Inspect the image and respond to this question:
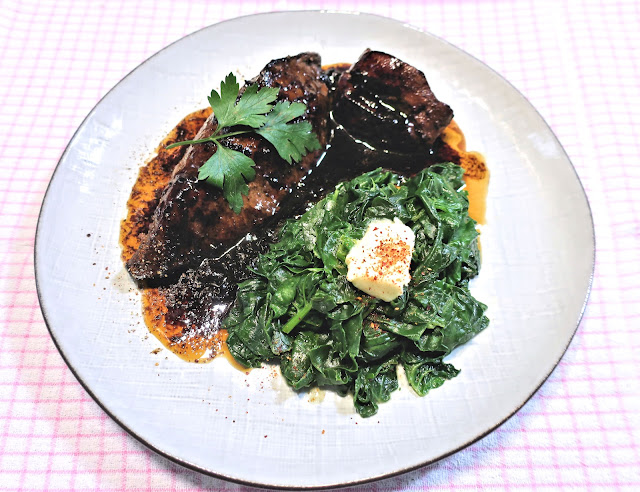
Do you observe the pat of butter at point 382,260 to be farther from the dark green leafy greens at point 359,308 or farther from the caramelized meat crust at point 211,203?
the caramelized meat crust at point 211,203

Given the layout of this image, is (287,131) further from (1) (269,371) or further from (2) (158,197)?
(1) (269,371)

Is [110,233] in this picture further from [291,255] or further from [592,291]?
[592,291]

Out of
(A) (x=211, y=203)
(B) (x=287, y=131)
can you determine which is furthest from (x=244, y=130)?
(A) (x=211, y=203)

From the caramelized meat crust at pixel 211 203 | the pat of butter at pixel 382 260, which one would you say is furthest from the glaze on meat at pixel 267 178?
the pat of butter at pixel 382 260

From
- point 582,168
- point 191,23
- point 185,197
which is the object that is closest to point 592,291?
point 582,168

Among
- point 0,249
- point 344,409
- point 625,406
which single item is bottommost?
point 0,249

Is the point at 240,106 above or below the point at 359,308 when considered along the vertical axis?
above

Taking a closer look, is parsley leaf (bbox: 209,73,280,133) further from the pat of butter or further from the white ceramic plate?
the pat of butter
